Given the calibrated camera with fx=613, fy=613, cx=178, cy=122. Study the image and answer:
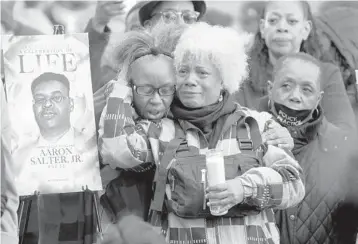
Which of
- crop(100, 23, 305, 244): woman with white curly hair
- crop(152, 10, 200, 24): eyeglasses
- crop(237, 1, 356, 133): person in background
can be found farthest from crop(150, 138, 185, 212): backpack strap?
crop(152, 10, 200, 24): eyeglasses

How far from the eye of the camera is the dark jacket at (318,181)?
10.4ft

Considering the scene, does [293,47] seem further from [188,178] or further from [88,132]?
[88,132]

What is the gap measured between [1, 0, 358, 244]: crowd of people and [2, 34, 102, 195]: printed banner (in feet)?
0.18

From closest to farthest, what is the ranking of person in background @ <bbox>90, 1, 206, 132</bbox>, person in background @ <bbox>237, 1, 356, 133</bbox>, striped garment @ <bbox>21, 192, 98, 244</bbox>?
striped garment @ <bbox>21, 192, 98, 244</bbox> < person in background @ <bbox>90, 1, 206, 132</bbox> < person in background @ <bbox>237, 1, 356, 133</bbox>

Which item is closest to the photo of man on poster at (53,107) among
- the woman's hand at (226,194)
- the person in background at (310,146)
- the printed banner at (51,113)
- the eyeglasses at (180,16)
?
the printed banner at (51,113)

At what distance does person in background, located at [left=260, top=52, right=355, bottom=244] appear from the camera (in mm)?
3182

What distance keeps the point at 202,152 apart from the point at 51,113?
789 millimetres

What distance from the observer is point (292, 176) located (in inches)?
122

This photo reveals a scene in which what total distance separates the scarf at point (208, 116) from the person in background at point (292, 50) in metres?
0.21

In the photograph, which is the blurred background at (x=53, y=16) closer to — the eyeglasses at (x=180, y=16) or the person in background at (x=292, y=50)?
the eyeglasses at (x=180, y=16)

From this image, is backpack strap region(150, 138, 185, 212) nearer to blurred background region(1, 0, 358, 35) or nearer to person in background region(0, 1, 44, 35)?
blurred background region(1, 0, 358, 35)

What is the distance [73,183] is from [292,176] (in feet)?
3.63

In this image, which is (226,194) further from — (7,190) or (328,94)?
(7,190)

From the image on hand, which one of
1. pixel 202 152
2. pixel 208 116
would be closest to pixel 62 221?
pixel 202 152
